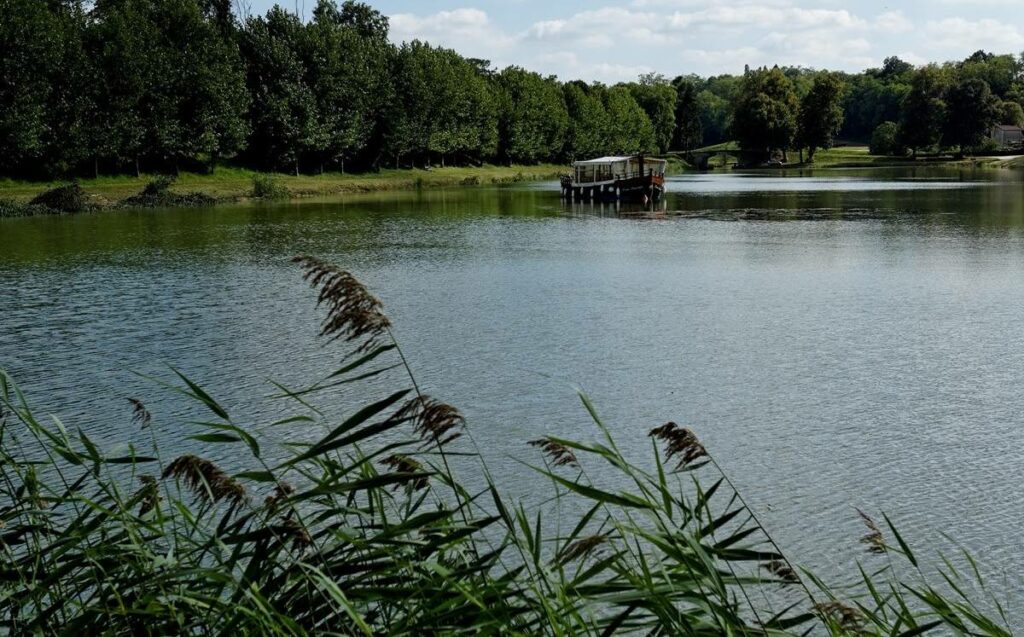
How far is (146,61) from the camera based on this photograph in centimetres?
6228

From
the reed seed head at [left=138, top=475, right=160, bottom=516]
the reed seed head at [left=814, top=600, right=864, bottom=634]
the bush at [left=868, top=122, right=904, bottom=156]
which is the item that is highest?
the bush at [left=868, top=122, right=904, bottom=156]

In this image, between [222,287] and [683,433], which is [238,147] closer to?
[222,287]

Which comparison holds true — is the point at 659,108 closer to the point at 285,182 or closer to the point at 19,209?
the point at 285,182

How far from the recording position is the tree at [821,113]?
5413 inches

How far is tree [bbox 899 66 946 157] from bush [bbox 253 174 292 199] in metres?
92.2

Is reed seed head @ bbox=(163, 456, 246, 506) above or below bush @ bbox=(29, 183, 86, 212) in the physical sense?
below

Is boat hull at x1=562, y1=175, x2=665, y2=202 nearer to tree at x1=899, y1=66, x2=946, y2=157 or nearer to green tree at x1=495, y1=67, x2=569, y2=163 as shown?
green tree at x1=495, y1=67, x2=569, y2=163

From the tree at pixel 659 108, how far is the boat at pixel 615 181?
3429 inches

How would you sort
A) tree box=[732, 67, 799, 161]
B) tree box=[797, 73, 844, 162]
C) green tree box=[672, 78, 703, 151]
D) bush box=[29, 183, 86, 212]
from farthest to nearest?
green tree box=[672, 78, 703, 151] < tree box=[732, 67, 799, 161] < tree box=[797, 73, 844, 162] < bush box=[29, 183, 86, 212]

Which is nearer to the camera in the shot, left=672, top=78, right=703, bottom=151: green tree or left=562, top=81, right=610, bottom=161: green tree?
left=562, top=81, right=610, bottom=161: green tree

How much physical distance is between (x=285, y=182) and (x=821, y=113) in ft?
296

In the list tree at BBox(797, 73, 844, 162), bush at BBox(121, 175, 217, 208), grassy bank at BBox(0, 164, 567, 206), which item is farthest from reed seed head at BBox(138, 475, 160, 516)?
tree at BBox(797, 73, 844, 162)

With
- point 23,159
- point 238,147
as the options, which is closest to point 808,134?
point 238,147

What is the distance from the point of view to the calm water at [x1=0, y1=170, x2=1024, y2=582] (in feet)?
38.0
